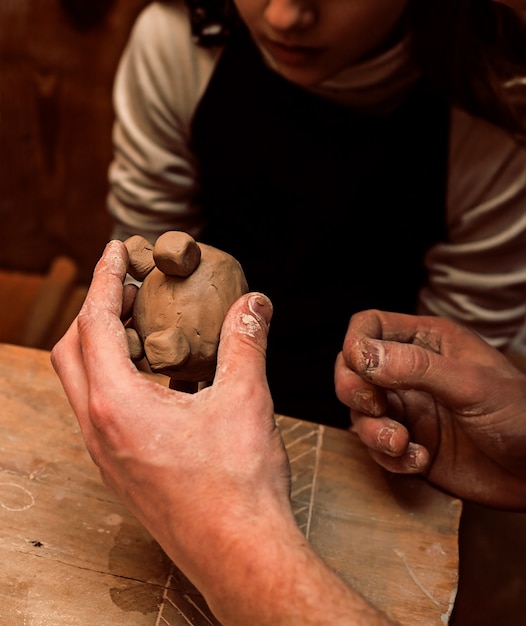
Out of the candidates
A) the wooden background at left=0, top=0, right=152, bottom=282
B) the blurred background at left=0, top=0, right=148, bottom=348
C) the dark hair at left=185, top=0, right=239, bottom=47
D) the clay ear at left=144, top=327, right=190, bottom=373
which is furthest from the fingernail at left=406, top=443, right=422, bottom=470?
the wooden background at left=0, top=0, right=152, bottom=282

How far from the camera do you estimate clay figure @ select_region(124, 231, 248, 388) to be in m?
0.93

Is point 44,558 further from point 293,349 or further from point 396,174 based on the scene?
point 396,174

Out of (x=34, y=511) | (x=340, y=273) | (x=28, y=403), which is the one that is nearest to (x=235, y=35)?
(x=340, y=273)

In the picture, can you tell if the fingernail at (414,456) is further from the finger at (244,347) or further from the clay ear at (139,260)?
the clay ear at (139,260)

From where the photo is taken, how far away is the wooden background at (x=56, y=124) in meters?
1.95

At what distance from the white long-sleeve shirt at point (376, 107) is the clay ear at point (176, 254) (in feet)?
1.29

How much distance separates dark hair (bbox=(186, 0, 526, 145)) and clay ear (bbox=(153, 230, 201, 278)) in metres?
0.67

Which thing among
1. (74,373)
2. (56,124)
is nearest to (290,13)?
(74,373)

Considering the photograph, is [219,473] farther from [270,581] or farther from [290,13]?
[290,13]

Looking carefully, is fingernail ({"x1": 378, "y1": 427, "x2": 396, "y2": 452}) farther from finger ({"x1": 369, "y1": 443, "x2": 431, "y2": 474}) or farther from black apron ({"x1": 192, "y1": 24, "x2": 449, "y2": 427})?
black apron ({"x1": 192, "y1": 24, "x2": 449, "y2": 427})

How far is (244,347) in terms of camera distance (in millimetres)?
909

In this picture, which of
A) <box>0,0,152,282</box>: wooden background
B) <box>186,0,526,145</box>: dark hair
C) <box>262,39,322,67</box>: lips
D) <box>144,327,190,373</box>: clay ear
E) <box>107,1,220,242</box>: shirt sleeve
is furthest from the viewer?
<box>0,0,152,282</box>: wooden background

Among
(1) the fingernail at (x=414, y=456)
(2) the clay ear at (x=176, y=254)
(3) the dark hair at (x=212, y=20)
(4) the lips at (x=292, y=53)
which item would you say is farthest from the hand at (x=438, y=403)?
(3) the dark hair at (x=212, y=20)

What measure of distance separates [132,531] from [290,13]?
805mm
